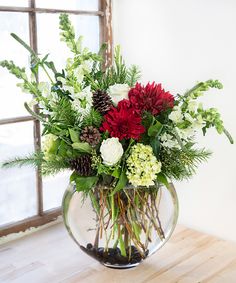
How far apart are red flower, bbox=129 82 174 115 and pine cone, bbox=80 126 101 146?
106 millimetres

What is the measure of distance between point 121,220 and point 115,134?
22cm

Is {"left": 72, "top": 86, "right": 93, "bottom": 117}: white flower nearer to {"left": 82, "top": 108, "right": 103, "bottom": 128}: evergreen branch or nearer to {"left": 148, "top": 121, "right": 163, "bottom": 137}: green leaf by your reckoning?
{"left": 82, "top": 108, "right": 103, "bottom": 128}: evergreen branch

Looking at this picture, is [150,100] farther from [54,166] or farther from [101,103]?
[54,166]

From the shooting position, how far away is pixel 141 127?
1.10 m

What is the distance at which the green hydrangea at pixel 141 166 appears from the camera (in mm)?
1081

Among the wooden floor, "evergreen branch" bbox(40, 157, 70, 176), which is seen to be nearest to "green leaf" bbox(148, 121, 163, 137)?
"evergreen branch" bbox(40, 157, 70, 176)

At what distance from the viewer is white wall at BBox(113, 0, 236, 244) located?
1.43m

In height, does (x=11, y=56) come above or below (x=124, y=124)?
above

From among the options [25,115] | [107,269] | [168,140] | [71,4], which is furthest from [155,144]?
[71,4]

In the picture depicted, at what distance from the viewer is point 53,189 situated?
164 centimetres

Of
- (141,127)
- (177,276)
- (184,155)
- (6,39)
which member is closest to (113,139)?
(141,127)

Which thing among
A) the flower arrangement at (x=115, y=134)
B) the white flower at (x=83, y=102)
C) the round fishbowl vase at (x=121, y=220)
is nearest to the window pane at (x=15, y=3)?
the flower arrangement at (x=115, y=134)

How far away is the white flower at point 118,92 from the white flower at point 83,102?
6 cm

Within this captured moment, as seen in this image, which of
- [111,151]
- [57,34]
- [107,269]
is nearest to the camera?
[111,151]
